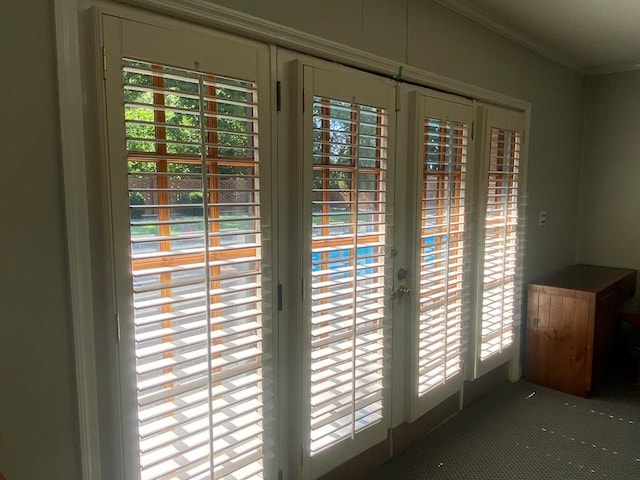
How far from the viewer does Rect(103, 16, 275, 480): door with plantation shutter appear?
4.39ft

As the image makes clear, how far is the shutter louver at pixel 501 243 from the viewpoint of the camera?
289 cm

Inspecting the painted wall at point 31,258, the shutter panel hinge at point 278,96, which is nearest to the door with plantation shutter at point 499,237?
the shutter panel hinge at point 278,96

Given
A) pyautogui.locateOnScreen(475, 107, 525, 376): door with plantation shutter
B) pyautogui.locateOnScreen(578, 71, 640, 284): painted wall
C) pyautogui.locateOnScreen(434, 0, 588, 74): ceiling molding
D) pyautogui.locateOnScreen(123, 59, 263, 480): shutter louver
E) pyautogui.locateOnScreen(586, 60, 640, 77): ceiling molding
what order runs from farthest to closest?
1. pyautogui.locateOnScreen(578, 71, 640, 284): painted wall
2. pyautogui.locateOnScreen(586, 60, 640, 77): ceiling molding
3. pyautogui.locateOnScreen(475, 107, 525, 376): door with plantation shutter
4. pyautogui.locateOnScreen(434, 0, 588, 74): ceiling molding
5. pyautogui.locateOnScreen(123, 59, 263, 480): shutter louver

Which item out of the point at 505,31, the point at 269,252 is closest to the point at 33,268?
the point at 269,252

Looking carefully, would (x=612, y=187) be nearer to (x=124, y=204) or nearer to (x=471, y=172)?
(x=471, y=172)

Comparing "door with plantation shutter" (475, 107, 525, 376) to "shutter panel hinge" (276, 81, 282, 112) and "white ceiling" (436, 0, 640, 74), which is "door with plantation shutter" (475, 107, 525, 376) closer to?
"white ceiling" (436, 0, 640, 74)

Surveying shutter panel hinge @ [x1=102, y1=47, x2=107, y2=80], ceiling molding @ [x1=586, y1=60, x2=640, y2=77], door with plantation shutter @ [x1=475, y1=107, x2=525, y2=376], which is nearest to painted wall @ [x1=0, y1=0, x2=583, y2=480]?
shutter panel hinge @ [x1=102, y1=47, x2=107, y2=80]

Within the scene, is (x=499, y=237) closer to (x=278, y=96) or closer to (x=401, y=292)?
(x=401, y=292)

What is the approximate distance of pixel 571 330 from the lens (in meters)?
3.15

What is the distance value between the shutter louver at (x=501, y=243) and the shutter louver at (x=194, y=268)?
1789mm

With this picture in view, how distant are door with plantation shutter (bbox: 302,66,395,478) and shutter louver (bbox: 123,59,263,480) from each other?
Result: 0.27 metres

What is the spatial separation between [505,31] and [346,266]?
1980 mm

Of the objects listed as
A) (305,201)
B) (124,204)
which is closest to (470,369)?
(305,201)

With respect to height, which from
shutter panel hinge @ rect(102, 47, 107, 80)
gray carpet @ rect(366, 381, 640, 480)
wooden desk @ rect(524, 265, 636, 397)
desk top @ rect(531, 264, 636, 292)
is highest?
shutter panel hinge @ rect(102, 47, 107, 80)
